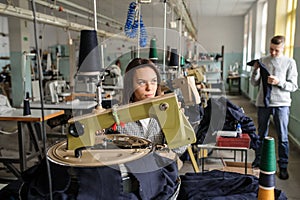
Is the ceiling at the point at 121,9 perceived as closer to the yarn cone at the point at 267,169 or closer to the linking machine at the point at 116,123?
the linking machine at the point at 116,123

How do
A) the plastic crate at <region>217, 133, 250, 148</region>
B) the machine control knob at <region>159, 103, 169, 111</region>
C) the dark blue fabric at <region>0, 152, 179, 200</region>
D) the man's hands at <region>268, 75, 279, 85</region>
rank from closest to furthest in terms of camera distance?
the dark blue fabric at <region>0, 152, 179, 200</region>
the machine control knob at <region>159, 103, 169, 111</region>
the plastic crate at <region>217, 133, 250, 148</region>
the man's hands at <region>268, 75, 279, 85</region>

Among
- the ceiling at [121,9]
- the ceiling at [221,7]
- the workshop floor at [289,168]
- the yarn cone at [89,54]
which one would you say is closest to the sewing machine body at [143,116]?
the yarn cone at [89,54]

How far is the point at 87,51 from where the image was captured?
3.40ft

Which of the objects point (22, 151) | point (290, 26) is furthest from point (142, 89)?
point (290, 26)

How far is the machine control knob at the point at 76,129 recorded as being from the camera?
0.90m

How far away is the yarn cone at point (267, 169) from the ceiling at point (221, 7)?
21.5 feet

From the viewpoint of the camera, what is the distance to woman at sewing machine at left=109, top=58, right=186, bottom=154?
4.09 feet

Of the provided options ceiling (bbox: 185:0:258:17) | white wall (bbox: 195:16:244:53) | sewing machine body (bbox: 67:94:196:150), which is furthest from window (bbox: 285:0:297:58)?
white wall (bbox: 195:16:244:53)

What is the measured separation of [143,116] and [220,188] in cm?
66

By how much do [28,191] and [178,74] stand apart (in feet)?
7.51

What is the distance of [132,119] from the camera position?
0.96m

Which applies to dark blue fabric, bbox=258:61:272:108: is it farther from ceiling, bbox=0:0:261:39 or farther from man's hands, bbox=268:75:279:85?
ceiling, bbox=0:0:261:39

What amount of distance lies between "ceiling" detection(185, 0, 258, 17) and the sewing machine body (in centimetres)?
643

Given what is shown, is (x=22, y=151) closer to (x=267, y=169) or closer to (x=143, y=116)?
(x=143, y=116)
